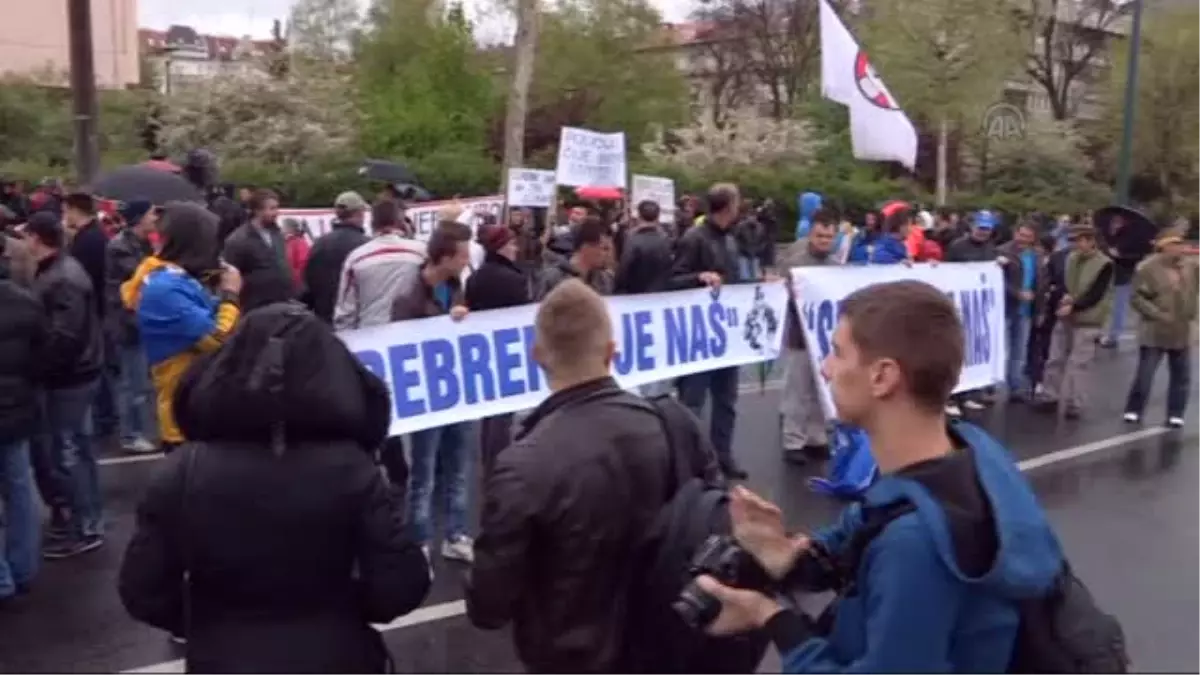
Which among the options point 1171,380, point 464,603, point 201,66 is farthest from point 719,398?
point 201,66

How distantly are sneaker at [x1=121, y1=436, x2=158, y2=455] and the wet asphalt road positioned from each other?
271mm

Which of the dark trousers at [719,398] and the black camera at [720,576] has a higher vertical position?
the black camera at [720,576]

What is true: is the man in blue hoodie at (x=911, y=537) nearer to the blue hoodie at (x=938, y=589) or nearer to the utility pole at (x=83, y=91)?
the blue hoodie at (x=938, y=589)

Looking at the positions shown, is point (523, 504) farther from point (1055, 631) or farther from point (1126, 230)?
point (1126, 230)

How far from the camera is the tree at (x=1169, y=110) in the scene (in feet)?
143

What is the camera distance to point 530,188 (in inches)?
690

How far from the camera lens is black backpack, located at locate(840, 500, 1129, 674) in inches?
88.0

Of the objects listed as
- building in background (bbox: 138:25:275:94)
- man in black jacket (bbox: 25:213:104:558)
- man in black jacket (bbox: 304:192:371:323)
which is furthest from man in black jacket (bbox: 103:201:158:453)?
building in background (bbox: 138:25:275:94)

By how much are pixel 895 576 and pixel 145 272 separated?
4939 millimetres

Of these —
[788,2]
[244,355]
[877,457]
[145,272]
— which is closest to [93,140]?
[145,272]

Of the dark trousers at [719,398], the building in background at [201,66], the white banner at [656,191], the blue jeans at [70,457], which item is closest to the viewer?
the blue jeans at [70,457]

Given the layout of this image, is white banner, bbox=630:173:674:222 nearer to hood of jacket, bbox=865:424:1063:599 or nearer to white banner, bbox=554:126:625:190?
white banner, bbox=554:126:625:190

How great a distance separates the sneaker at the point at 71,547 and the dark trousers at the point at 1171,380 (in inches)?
350

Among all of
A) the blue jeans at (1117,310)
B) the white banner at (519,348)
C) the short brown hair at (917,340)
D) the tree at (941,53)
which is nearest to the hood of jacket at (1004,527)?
the short brown hair at (917,340)
